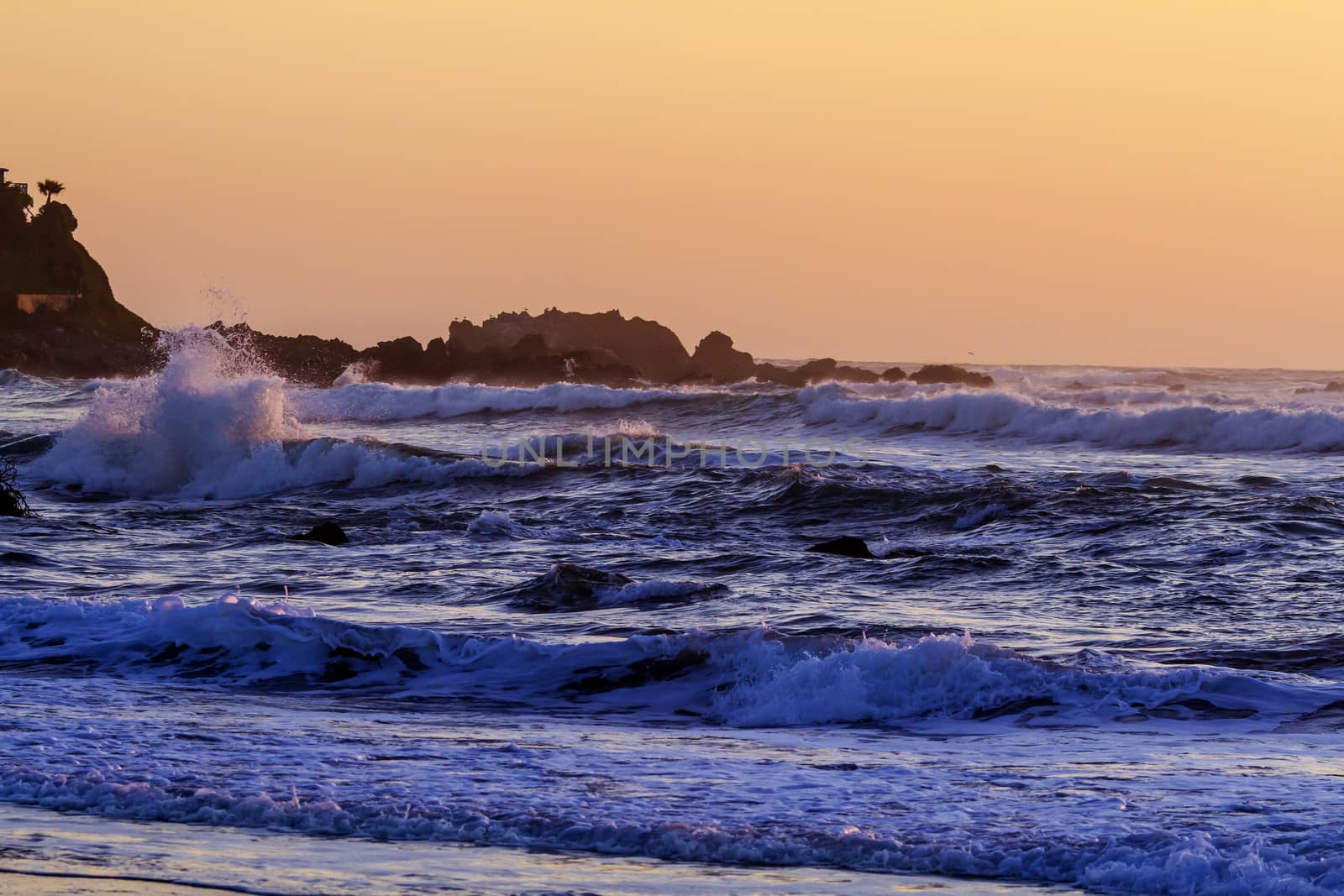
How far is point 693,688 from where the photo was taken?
9.70 m

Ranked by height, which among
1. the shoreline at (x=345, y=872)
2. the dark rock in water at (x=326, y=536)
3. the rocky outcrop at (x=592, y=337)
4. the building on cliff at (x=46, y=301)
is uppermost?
the building on cliff at (x=46, y=301)

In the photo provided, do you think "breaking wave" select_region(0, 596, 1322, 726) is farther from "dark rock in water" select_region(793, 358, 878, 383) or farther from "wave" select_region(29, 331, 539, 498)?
"dark rock in water" select_region(793, 358, 878, 383)

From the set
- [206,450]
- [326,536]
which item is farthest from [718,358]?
[326,536]

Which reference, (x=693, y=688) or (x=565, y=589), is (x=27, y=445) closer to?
(x=565, y=589)

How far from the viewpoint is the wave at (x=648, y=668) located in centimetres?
897

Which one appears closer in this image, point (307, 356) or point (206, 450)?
point (206, 450)

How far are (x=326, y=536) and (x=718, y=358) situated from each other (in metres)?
62.2

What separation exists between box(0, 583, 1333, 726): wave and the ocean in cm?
3

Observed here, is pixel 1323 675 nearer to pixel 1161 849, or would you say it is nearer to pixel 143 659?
pixel 1161 849

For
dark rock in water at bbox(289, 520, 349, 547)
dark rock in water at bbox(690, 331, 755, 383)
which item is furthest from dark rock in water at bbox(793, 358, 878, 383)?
dark rock in water at bbox(289, 520, 349, 547)

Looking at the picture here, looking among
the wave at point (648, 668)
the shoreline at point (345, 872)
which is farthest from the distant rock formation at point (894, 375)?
the shoreline at point (345, 872)

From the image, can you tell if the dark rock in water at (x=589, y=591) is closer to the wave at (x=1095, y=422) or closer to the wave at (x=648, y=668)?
the wave at (x=648, y=668)

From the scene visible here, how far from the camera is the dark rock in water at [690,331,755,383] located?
3073 inches

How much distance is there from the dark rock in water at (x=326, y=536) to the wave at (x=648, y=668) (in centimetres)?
521
